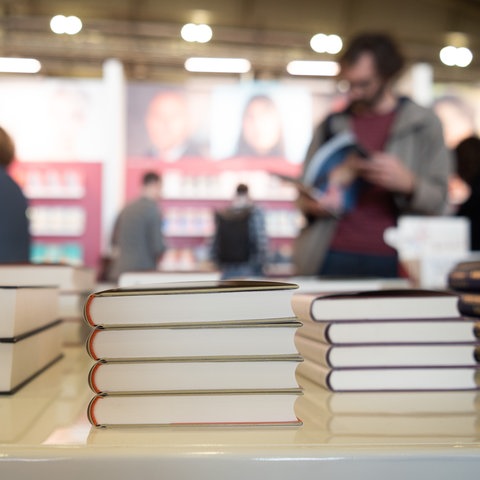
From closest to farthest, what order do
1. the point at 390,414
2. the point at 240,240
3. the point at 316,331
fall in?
1. the point at 390,414
2. the point at 316,331
3. the point at 240,240

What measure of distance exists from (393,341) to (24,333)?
0.36m

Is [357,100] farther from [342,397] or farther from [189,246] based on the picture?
[189,246]

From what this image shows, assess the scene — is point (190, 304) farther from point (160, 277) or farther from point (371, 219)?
point (371, 219)

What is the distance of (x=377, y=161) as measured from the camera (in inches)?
65.1

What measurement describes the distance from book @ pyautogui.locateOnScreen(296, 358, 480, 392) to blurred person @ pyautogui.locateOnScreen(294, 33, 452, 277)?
3.89 ft

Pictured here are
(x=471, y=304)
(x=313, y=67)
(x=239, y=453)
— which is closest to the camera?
(x=239, y=453)

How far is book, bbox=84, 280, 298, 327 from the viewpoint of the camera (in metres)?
0.48

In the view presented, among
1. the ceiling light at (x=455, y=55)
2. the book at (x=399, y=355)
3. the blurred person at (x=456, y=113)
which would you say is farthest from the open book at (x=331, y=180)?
the ceiling light at (x=455, y=55)

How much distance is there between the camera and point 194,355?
48 cm

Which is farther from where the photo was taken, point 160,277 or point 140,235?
point 140,235

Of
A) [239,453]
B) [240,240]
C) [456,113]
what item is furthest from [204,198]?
[239,453]

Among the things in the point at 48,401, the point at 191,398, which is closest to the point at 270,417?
the point at 191,398

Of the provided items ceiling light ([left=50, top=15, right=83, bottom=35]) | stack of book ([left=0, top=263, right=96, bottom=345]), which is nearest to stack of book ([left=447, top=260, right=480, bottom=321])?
stack of book ([left=0, top=263, right=96, bottom=345])

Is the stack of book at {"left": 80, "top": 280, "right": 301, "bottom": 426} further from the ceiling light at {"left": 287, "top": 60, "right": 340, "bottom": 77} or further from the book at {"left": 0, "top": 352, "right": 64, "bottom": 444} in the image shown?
the ceiling light at {"left": 287, "top": 60, "right": 340, "bottom": 77}
